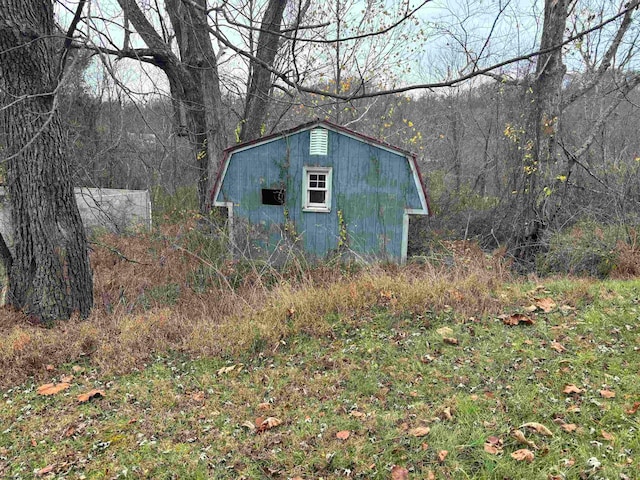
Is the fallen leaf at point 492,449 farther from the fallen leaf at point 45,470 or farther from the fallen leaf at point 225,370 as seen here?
the fallen leaf at point 45,470

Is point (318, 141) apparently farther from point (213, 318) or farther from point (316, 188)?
point (213, 318)

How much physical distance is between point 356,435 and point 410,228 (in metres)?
10.1

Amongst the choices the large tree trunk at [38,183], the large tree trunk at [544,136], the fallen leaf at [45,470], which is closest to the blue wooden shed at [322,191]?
the large tree trunk at [544,136]

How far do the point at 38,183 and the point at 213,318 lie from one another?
267cm

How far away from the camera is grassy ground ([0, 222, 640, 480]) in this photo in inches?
108

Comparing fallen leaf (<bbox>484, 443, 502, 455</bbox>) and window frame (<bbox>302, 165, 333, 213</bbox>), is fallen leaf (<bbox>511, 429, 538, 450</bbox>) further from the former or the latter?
window frame (<bbox>302, 165, 333, 213</bbox>)

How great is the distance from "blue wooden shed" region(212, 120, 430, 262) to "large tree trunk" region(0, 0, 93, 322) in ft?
14.9

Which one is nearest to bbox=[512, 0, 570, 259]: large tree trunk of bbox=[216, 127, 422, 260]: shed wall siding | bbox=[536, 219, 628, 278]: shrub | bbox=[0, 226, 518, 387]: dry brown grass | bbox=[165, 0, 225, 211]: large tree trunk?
bbox=[536, 219, 628, 278]: shrub

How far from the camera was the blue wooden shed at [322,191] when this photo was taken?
977 cm

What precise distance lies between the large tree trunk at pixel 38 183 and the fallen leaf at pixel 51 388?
1631mm

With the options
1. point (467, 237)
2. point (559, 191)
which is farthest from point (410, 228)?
point (559, 191)

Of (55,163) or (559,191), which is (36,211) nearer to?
(55,163)

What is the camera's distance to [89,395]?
372 cm

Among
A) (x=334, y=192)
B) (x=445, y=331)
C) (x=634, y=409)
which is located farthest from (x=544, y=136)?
(x=634, y=409)
